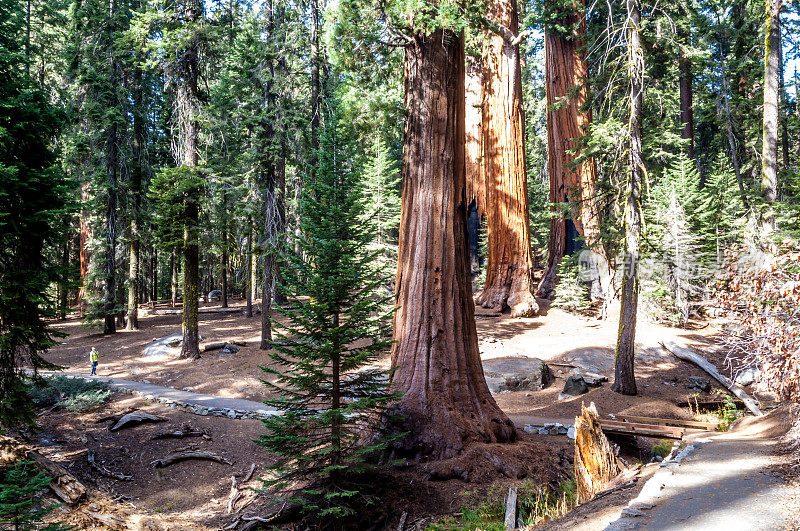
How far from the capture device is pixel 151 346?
16750 millimetres

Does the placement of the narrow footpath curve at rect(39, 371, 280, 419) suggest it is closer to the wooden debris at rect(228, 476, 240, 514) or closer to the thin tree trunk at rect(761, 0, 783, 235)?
the wooden debris at rect(228, 476, 240, 514)

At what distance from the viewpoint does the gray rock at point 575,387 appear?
411 inches

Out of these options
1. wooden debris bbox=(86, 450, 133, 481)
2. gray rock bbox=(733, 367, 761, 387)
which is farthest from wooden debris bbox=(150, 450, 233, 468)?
gray rock bbox=(733, 367, 761, 387)

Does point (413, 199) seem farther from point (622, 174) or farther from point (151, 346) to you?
point (151, 346)

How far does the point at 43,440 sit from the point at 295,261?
682cm

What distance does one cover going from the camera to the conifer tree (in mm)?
5250

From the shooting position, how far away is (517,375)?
11172mm

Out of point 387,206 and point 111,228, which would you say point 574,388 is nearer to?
point 387,206

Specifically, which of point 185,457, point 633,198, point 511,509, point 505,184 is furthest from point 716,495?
point 505,184

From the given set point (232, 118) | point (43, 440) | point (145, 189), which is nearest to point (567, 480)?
point (43, 440)

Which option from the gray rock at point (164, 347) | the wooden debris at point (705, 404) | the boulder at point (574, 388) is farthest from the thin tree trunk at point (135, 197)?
the wooden debris at point (705, 404)

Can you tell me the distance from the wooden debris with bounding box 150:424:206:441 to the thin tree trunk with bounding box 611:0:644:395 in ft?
29.5

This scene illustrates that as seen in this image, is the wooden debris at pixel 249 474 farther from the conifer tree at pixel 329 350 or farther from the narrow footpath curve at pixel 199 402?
the conifer tree at pixel 329 350

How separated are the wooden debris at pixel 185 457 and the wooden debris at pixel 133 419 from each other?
1.66 meters
